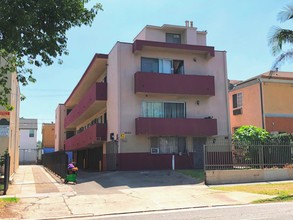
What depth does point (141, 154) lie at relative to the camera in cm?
2530

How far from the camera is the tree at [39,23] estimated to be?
10.8m

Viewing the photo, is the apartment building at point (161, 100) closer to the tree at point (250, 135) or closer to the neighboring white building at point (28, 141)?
the tree at point (250, 135)

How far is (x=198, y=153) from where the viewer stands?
2675 centimetres

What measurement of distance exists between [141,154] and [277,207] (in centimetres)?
1383

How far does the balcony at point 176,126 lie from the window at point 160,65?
3815 mm

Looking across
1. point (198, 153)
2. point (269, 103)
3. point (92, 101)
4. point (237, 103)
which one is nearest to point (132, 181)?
point (198, 153)

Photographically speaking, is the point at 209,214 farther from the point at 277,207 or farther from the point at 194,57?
the point at 194,57

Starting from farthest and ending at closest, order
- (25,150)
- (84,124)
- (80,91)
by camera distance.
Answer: (25,150) → (84,124) → (80,91)

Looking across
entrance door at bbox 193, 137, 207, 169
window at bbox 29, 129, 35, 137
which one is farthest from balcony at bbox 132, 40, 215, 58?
window at bbox 29, 129, 35, 137

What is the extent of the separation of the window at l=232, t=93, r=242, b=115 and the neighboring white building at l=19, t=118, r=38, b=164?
49.3 m

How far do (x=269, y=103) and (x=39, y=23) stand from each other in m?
24.5

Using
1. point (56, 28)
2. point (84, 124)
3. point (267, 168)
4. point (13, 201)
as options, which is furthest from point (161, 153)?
point (84, 124)

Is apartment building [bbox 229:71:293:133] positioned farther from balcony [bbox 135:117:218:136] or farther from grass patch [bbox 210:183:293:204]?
grass patch [bbox 210:183:293:204]

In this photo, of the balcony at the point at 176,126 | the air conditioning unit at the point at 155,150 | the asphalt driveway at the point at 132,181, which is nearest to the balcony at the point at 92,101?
the balcony at the point at 176,126
